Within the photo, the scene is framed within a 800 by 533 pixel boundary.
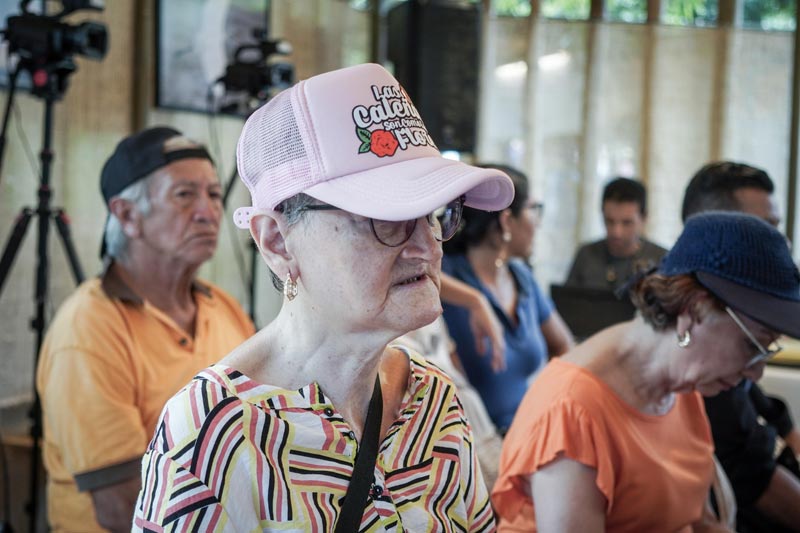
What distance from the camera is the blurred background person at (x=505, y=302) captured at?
9.42ft

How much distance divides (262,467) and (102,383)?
1.04 m

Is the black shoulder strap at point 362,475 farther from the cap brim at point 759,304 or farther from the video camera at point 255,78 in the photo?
the video camera at point 255,78

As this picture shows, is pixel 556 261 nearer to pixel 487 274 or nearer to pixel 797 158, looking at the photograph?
pixel 797 158

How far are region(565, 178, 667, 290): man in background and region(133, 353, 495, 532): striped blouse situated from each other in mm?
3345

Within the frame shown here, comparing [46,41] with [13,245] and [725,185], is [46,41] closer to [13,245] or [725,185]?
[13,245]

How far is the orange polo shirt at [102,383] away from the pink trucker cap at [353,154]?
1.04 m

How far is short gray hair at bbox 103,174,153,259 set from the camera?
7.18 ft

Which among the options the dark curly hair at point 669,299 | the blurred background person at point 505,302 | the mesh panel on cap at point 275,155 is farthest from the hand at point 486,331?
the mesh panel on cap at point 275,155

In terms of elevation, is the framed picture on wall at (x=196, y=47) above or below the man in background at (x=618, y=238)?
above

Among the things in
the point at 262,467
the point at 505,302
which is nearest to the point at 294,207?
the point at 262,467

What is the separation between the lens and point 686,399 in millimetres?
1789

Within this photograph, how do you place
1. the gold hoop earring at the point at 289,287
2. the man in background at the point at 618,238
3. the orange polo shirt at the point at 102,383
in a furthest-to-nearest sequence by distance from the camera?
1. the man in background at the point at 618,238
2. the orange polo shirt at the point at 102,383
3. the gold hoop earring at the point at 289,287

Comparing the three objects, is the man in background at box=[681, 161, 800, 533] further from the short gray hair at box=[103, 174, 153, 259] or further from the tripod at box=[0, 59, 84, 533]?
the tripod at box=[0, 59, 84, 533]

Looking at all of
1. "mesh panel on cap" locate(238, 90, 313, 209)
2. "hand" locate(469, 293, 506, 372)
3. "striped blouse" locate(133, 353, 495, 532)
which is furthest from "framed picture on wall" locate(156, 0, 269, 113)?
"striped blouse" locate(133, 353, 495, 532)
